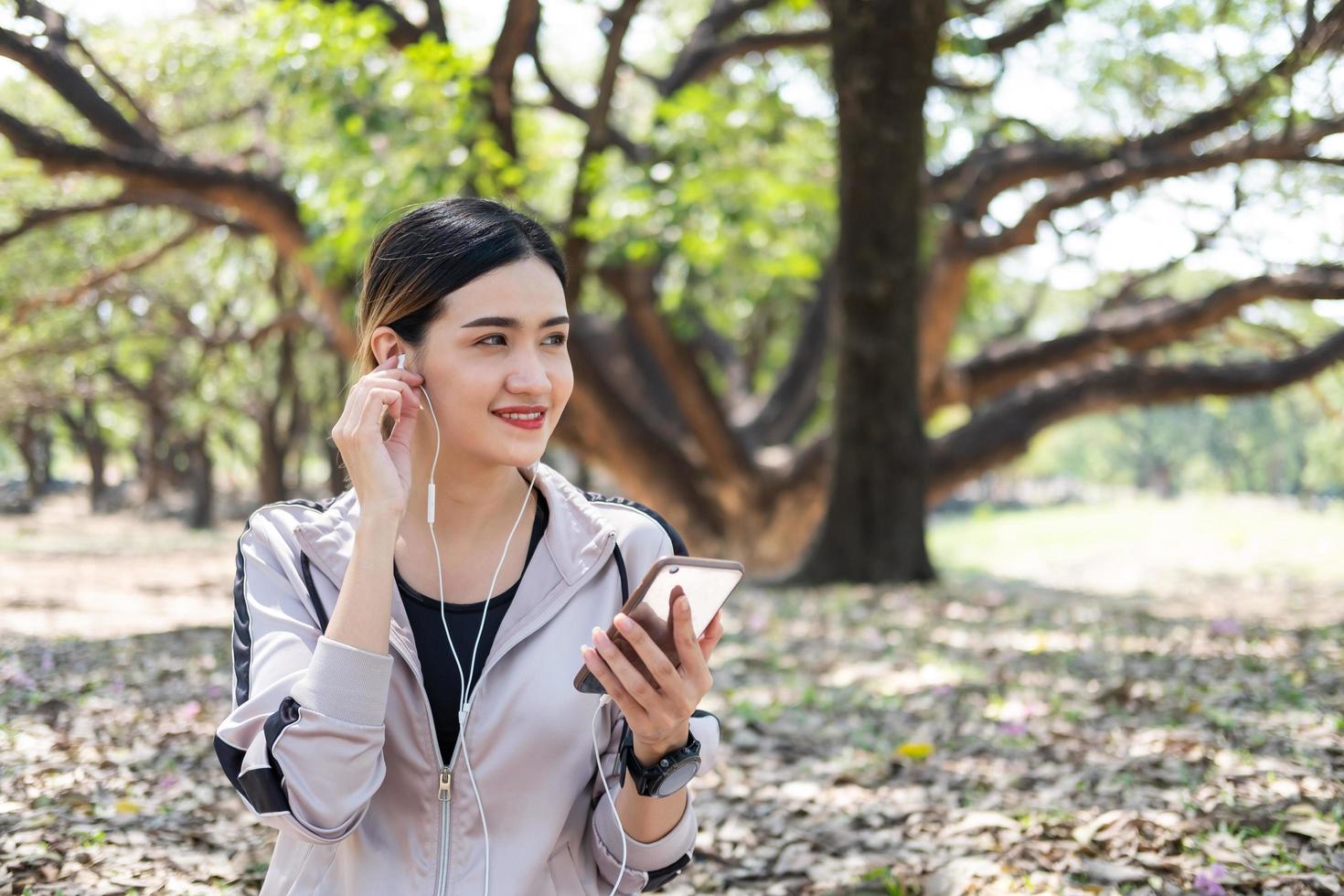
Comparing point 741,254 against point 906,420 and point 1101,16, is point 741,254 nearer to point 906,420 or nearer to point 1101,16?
point 906,420

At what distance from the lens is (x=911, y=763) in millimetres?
4457

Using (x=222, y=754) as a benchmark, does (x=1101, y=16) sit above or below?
above

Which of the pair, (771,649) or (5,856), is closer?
(5,856)

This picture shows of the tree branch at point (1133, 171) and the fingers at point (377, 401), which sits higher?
the tree branch at point (1133, 171)

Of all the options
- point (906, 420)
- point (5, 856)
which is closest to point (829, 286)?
point (906, 420)

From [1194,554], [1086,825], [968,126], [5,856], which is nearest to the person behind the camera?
[5,856]

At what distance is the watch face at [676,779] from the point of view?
221cm

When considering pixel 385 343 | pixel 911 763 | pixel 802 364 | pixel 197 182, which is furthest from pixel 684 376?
pixel 385 343

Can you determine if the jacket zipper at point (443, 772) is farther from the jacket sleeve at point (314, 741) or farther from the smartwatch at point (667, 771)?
the smartwatch at point (667, 771)

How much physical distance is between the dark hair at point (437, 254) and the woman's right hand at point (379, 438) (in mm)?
134

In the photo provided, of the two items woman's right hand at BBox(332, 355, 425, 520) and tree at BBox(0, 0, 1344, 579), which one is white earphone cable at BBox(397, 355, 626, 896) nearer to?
woman's right hand at BBox(332, 355, 425, 520)

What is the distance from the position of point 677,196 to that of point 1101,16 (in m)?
4.90

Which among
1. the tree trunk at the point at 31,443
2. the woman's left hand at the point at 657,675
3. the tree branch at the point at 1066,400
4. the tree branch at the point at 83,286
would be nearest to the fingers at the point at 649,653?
the woman's left hand at the point at 657,675

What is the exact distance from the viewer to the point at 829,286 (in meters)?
14.8
